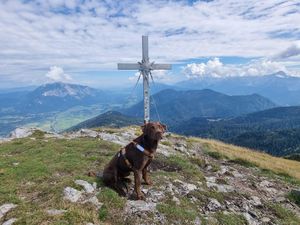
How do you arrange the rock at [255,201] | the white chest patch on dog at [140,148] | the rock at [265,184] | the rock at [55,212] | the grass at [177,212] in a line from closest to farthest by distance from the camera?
the rock at [55,212], the grass at [177,212], the white chest patch on dog at [140,148], the rock at [255,201], the rock at [265,184]

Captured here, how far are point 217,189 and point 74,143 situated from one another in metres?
12.6

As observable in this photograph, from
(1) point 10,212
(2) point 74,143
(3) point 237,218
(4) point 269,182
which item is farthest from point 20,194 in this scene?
(4) point 269,182

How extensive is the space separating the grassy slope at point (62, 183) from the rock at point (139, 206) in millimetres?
263

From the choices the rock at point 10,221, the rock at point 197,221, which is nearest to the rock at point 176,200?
the rock at point 197,221

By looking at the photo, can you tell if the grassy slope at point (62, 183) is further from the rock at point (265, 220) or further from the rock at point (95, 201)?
the rock at point (265, 220)

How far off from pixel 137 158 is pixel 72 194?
317 centimetres

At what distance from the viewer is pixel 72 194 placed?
13250mm

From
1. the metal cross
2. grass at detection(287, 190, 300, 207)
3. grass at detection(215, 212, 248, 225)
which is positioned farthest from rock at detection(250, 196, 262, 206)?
the metal cross

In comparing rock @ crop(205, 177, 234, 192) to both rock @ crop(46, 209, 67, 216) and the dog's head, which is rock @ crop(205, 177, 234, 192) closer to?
the dog's head

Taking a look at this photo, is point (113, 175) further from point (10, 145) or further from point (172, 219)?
point (10, 145)

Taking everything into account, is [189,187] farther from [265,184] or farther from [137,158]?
[265,184]

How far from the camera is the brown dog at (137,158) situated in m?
12.4

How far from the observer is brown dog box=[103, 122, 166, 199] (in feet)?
40.6

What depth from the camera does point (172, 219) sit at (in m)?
12.5
